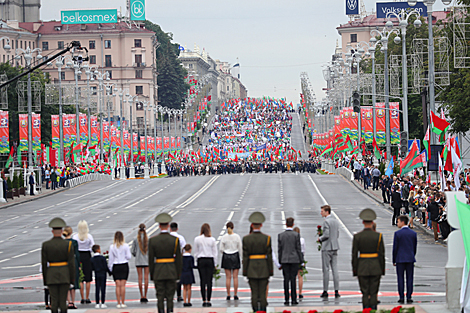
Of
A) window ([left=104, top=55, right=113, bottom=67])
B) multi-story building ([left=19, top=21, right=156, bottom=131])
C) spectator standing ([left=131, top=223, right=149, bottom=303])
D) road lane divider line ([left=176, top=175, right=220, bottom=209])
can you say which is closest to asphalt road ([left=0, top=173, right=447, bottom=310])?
road lane divider line ([left=176, top=175, right=220, bottom=209])

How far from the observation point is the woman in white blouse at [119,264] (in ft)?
49.1

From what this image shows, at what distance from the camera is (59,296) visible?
1275 cm

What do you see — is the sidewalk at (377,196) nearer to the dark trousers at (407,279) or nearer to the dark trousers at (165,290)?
the dark trousers at (407,279)

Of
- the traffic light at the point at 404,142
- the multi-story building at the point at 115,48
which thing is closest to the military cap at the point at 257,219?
the traffic light at the point at 404,142

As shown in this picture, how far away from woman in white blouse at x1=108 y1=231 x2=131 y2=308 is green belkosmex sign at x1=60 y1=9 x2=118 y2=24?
131m

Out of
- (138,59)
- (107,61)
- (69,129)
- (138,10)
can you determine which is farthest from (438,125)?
(107,61)

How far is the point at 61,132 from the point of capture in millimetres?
60656

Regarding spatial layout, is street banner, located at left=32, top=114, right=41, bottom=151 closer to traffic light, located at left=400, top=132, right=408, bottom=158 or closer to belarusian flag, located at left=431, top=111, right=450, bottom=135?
traffic light, located at left=400, top=132, right=408, bottom=158

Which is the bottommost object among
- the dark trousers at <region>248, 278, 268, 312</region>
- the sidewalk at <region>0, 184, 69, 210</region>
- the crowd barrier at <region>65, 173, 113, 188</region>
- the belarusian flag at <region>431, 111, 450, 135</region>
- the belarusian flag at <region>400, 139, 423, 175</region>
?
the sidewalk at <region>0, 184, 69, 210</region>

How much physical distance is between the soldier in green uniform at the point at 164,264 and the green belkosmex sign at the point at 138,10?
14169 cm

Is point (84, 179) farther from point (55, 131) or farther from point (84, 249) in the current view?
point (84, 249)

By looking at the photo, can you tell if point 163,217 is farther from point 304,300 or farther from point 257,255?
point 304,300

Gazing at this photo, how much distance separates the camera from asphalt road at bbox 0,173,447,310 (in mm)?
16969

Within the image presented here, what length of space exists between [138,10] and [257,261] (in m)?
143
